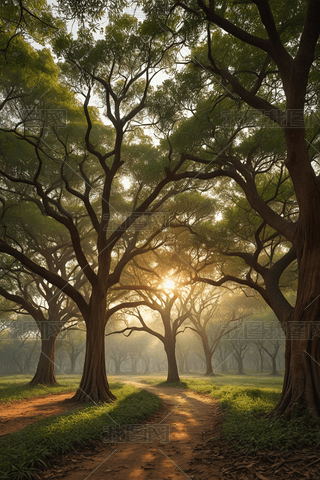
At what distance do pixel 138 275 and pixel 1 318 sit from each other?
20662 millimetres

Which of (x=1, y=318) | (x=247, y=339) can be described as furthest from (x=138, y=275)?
(x=247, y=339)

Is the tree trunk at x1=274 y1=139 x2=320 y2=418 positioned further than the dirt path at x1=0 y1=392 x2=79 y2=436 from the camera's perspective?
No

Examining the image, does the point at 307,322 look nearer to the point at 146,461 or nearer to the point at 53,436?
the point at 146,461

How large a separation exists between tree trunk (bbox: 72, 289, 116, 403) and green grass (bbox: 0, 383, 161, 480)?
6.61 feet

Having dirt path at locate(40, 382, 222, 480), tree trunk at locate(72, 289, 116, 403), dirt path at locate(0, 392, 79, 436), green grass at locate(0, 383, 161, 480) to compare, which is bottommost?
dirt path at locate(0, 392, 79, 436)

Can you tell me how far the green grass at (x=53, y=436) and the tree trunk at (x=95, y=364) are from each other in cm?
202

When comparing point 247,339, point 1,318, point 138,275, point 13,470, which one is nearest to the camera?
point 13,470

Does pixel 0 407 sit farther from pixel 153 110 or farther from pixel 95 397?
pixel 153 110

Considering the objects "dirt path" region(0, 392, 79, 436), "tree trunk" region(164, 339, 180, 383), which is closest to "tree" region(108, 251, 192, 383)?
"tree trunk" region(164, 339, 180, 383)

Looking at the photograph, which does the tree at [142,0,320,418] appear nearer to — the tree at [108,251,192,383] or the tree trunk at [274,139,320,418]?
the tree trunk at [274,139,320,418]

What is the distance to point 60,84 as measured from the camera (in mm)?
11633

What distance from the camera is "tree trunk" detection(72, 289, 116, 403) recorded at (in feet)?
36.1

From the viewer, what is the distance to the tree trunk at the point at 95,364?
10992 millimetres

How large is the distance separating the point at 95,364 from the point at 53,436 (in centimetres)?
585
